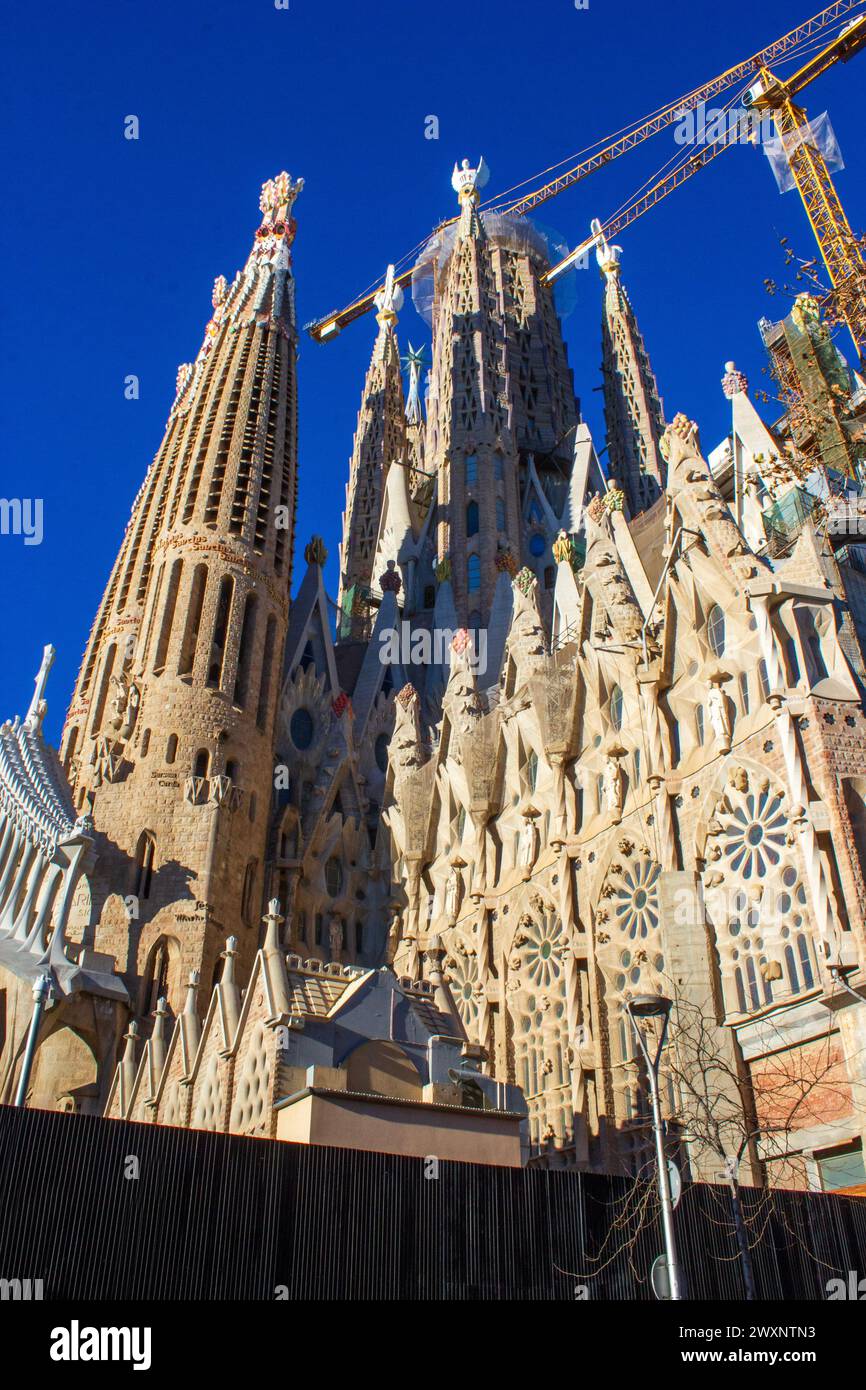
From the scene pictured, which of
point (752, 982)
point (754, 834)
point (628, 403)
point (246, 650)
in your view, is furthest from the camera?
point (628, 403)

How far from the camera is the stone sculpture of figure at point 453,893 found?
2639 cm

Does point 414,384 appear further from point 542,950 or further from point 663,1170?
point 663,1170

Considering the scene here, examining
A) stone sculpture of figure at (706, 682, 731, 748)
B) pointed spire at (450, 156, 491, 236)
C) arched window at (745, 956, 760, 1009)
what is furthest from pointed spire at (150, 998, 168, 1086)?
pointed spire at (450, 156, 491, 236)

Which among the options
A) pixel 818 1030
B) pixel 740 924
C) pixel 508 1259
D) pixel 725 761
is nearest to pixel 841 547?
pixel 725 761

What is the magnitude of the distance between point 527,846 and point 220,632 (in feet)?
34.4

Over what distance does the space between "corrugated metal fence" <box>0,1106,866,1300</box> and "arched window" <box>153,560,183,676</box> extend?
1933 centimetres

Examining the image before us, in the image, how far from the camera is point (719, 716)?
1883 centimetres

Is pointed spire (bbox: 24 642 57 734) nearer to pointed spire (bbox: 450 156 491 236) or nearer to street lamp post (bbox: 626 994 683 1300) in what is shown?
street lamp post (bbox: 626 994 683 1300)

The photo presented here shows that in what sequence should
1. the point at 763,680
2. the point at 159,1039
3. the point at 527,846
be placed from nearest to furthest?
the point at 763,680, the point at 159,1039, the point at 527,846

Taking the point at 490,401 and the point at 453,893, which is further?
the point at 490,401

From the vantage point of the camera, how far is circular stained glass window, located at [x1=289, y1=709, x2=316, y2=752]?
3235cm

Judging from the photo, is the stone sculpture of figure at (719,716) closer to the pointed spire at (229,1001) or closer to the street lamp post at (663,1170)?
the pointed spire at (229,1001)

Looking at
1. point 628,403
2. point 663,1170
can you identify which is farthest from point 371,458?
point 663,1170

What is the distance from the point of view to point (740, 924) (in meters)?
17.7
